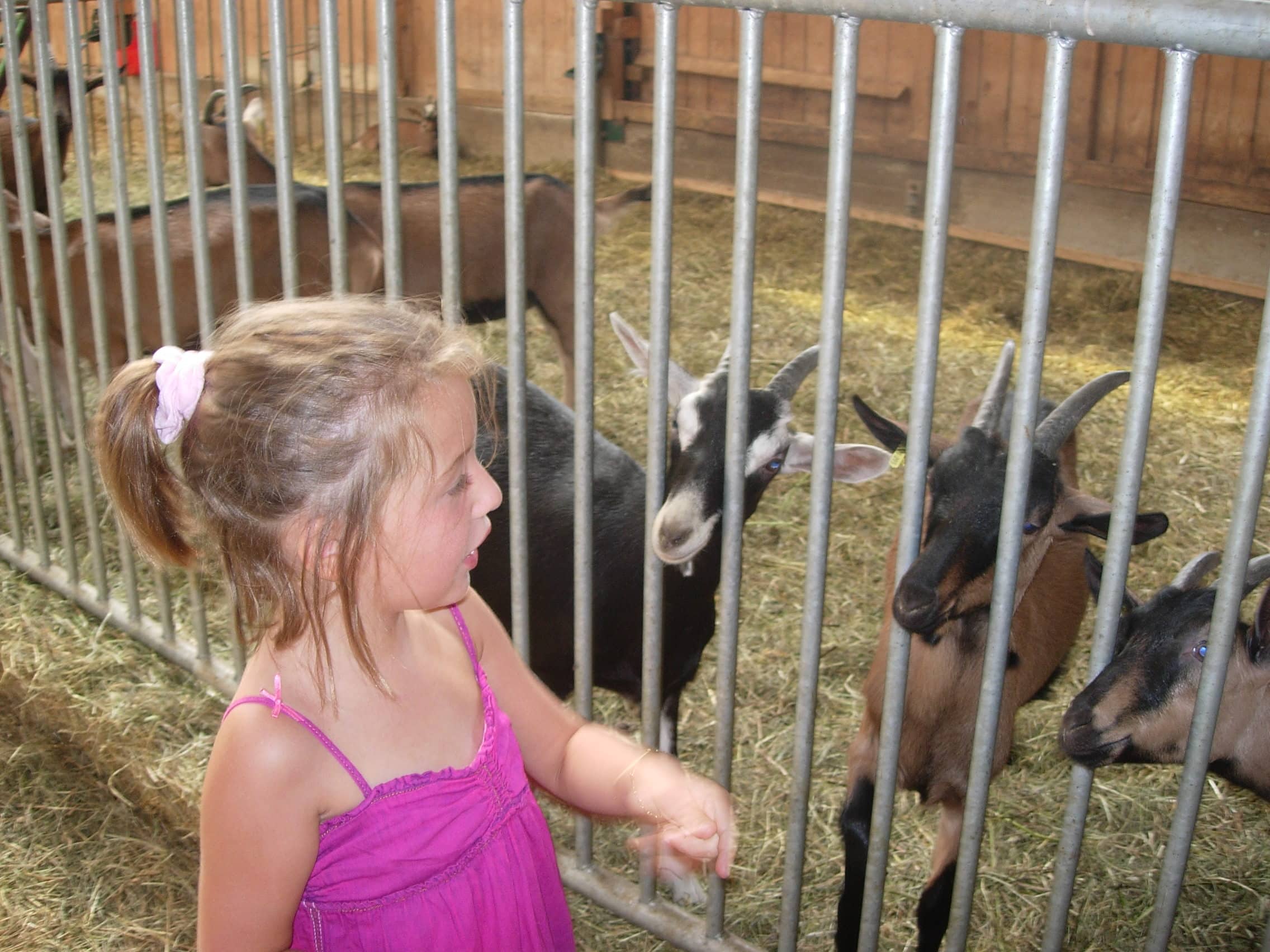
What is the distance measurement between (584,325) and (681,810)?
1.02 m

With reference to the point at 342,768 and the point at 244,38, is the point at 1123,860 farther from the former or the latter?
the point at 244,38

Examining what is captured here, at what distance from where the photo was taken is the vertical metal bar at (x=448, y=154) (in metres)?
2.34

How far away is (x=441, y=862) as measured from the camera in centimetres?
162

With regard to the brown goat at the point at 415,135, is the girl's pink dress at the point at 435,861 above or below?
below

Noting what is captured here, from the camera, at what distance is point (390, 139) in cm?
248

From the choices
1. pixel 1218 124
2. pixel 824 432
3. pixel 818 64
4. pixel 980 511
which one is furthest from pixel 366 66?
pixel 824 432

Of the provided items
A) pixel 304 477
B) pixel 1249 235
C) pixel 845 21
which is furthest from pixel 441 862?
pixel 1249 235

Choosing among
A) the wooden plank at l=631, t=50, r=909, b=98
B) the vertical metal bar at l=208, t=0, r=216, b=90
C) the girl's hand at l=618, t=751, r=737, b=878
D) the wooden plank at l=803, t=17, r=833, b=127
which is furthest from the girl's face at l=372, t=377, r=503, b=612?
the vertical metal bar at l=208, t=0, r=216, b=90

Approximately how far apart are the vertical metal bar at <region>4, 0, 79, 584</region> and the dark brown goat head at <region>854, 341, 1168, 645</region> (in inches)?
90.8

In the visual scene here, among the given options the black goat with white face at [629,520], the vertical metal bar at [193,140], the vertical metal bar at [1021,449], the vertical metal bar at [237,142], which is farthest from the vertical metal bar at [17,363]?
the vertical metal bar at [1021,449]

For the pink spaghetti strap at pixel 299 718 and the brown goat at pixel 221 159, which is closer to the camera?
the pink spaghetti strap at pixel 299 718

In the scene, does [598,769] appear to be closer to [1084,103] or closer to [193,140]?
[193,140]

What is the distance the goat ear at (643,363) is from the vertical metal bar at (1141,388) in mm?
1351

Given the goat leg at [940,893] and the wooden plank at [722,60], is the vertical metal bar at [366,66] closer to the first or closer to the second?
the wooden plank at [722,60]
